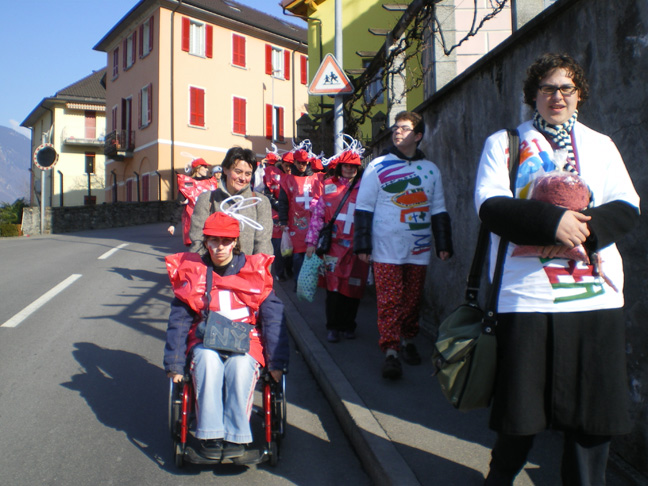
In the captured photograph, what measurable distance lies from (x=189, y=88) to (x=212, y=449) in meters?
34.2

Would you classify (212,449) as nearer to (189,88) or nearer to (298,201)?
(298,201)

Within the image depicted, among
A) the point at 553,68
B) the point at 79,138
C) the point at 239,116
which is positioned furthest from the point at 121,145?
the point at 553,68

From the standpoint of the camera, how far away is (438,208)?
16.0 ft

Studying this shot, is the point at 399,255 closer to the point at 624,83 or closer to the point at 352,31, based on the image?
the point at 624,83

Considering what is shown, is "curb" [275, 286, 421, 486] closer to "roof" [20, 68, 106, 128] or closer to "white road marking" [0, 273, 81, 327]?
"white road marking" [0, 273, 81, 327]

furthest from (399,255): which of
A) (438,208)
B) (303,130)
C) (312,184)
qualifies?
(303,130)

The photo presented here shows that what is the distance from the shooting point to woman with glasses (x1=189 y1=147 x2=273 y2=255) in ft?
15.9

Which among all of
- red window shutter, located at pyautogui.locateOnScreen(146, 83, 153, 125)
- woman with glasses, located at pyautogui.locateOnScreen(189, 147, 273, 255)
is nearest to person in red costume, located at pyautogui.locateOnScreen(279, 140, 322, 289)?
woman with glasses, located at pyautogui.locateOnScreen(189, 147, 273, 255)

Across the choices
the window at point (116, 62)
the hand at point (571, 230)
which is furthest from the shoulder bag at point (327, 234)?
the window at point (116, 62)

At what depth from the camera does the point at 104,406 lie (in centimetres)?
452

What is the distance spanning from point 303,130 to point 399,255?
35.7 ft

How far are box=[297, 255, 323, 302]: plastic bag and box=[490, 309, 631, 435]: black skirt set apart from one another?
3.80 meters

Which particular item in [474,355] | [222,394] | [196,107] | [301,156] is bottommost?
[222,394]

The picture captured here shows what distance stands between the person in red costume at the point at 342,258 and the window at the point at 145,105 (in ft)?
102
